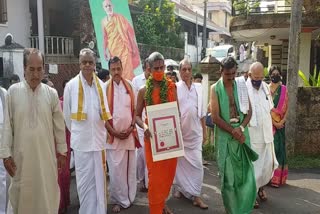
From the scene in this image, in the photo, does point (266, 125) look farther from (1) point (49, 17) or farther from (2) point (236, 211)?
(1) point (49, 17)

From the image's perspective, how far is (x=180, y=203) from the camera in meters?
5.43

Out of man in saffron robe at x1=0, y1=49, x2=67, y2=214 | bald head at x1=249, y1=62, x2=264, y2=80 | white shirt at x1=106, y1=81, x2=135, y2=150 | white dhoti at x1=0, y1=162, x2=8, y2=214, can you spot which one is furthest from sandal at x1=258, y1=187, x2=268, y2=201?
white dhoti at x1=0, y1=162, x2=8, y2=214

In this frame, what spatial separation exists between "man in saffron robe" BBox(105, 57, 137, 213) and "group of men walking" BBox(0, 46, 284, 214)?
0.5 inches

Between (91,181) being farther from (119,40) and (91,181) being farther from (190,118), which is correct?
(119,40)

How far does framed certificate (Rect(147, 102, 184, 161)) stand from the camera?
14.8ft

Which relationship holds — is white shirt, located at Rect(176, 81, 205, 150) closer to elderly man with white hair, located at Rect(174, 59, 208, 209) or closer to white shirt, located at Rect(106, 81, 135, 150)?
elderly man with white hair, located at Rect(174, 59, 208, 209)

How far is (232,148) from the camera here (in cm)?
470

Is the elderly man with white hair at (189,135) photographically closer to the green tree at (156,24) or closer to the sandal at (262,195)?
the sandal at (262,195)

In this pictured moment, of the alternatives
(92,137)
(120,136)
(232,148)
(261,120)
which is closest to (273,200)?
(261,120)

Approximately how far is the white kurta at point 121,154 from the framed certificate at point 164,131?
2.80 ft

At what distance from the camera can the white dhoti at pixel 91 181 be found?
4.50 m

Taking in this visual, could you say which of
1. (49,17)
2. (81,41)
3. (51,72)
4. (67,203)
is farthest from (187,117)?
(49,17)

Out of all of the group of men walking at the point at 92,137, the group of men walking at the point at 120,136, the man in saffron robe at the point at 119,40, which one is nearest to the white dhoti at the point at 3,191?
the group of men walking at the point at 120,136

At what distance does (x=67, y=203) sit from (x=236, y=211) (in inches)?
84.4
